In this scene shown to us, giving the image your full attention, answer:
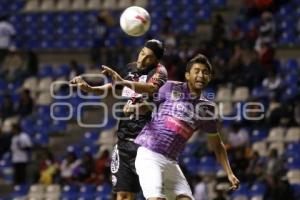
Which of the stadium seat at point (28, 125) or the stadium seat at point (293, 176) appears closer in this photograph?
the stadium seat at point (293, 176)

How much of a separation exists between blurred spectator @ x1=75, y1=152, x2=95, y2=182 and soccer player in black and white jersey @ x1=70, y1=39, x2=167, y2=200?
314 inches

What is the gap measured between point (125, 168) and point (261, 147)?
7807mm

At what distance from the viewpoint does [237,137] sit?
18438 millimetres

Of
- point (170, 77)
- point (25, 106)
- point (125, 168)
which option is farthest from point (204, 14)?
point (125, 168)

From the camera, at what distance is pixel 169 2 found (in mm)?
24312

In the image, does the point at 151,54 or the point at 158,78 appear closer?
the point at 158,78

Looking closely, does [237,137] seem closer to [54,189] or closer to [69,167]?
[69,167]

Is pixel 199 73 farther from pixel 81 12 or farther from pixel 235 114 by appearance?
pixel 81 12

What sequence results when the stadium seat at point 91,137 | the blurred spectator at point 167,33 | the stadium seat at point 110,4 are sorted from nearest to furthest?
the stadium seat at point 91,137
the blurred spectator at point 167,33
the stadium seat at point 110,4

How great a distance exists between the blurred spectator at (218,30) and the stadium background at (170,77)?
1.1 inches

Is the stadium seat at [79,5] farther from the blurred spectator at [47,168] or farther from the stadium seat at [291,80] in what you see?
the stadium seat at [291,80]

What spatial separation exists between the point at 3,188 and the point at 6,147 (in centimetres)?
93

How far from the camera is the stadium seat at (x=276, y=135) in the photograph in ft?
61.3

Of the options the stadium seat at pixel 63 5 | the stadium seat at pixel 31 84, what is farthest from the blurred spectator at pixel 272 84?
the stadium seat at pixel 63 5
